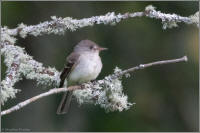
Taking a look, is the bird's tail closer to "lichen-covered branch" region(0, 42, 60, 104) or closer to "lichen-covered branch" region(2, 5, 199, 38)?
"lichen-covered branch" region(0, 42, 60, 104)

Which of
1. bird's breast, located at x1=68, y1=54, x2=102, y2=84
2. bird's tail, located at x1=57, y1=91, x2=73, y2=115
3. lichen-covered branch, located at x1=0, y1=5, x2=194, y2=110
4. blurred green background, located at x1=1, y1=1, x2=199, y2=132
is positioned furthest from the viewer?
blurred green background, located at x1=1, y1=1, x2=199, y2=132

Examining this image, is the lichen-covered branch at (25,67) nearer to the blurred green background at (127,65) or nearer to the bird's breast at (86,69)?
the bird's breast at (86,69)

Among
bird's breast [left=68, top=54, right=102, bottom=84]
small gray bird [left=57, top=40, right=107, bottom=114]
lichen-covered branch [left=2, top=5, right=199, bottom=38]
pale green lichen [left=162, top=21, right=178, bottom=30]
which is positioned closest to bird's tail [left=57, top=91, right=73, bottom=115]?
small gray bird [left=57, top=40, right=107, bottom=114]

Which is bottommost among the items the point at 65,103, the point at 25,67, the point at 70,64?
the point at 65,103

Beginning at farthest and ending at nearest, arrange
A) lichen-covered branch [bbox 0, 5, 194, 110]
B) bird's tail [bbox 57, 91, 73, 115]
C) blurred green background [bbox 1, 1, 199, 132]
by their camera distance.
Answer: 1. blurred green background [bbox 1, 1, 199, 132]
2. bird's tail [bbox 57, 91, 73, 115]
3. lichen-covered branch [bbox 0, 5, 194, 110]

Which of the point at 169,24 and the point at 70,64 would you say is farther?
the point at 70,64

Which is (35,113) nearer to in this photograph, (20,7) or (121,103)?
(20,7)

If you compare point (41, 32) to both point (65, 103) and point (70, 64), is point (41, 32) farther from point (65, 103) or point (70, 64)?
point (65, 103)

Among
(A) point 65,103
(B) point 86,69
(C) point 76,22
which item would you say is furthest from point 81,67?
(C) point 76,22
